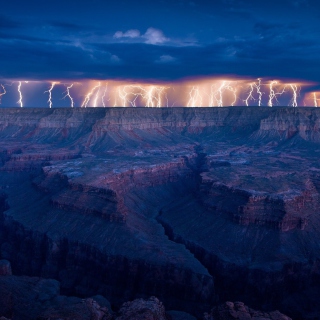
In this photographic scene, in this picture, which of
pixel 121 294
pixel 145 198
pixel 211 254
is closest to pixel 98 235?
pixel 121 294

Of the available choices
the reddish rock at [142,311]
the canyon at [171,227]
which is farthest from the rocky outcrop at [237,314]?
the reddish rock at [142,311]

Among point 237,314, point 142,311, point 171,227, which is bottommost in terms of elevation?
point 171,227

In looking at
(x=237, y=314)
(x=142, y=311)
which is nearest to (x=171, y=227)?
(x=142, y=311)

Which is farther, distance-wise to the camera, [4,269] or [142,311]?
[4,269]

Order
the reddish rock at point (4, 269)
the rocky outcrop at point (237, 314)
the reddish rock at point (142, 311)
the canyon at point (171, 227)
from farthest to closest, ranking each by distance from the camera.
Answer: the canyon at point (171, 227)
the reddish rock at point (4, 269)
the reddish rock at point (142, 311)
the rocky outcrop at point (237, 314)

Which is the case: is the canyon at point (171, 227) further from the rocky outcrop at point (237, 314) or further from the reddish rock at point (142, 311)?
the reddish rock at point (142, 311)

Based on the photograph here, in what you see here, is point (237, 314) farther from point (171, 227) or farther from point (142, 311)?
point (171, 227)

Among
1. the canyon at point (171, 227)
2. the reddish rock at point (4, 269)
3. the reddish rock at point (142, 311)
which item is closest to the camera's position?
the reddish rock at point (142, 311)
